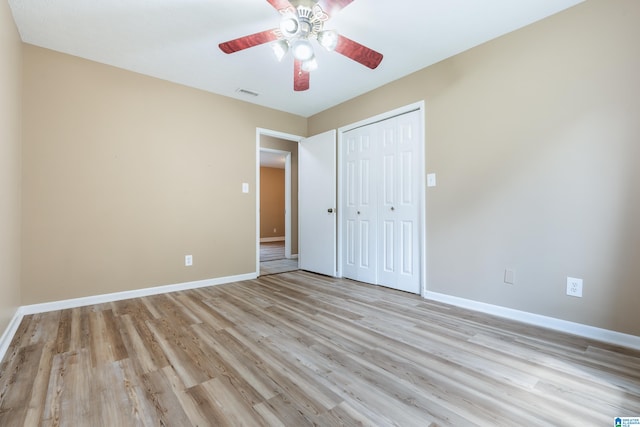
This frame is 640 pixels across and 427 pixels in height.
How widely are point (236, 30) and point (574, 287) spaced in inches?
130

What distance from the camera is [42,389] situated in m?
1.45

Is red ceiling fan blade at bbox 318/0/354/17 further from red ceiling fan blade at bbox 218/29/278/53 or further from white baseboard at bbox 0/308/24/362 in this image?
white baseboard at bbox 0/308/24/362

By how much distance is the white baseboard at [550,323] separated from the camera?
1.91 metres

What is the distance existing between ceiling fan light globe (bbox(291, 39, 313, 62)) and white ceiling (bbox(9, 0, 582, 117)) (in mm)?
468

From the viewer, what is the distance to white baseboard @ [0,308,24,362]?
1.85 m

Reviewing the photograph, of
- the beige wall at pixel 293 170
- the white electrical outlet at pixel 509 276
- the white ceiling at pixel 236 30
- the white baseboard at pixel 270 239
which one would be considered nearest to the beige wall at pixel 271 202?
Result: the white baseboard at pixel 270 239

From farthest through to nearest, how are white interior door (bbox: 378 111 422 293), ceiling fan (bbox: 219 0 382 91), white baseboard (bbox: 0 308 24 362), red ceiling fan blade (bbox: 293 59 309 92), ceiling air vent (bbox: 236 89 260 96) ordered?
ceiling air vent (bbox: 236 89 260 96) → white interior door (bbox: 378 111 422 293) → red ceiling fan blade (bbox: 293 59 309 92) → white baseboard (bbox: 0 308 24 362) → ceiling fan (bbox: 219 0 382 91)

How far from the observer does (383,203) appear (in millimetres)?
3457

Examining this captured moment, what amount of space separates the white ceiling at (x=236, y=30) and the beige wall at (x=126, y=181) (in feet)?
1.04

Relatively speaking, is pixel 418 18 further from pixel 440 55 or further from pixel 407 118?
pixel 407 118

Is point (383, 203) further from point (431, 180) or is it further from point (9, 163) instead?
Answer: point (9, 163)

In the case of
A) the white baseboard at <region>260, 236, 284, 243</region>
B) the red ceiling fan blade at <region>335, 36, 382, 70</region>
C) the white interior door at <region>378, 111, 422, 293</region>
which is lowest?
the white baseboard at <region>260, 236, 284, 243</region>

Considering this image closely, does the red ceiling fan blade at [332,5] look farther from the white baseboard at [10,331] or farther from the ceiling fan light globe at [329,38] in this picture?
the white baseboard at [10,331]

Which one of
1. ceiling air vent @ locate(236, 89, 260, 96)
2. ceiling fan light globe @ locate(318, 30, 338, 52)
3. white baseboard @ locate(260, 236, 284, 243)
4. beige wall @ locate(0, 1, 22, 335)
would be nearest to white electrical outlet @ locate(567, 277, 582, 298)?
ceiling fan light globe @ locate(318, 30, 338, 52)
